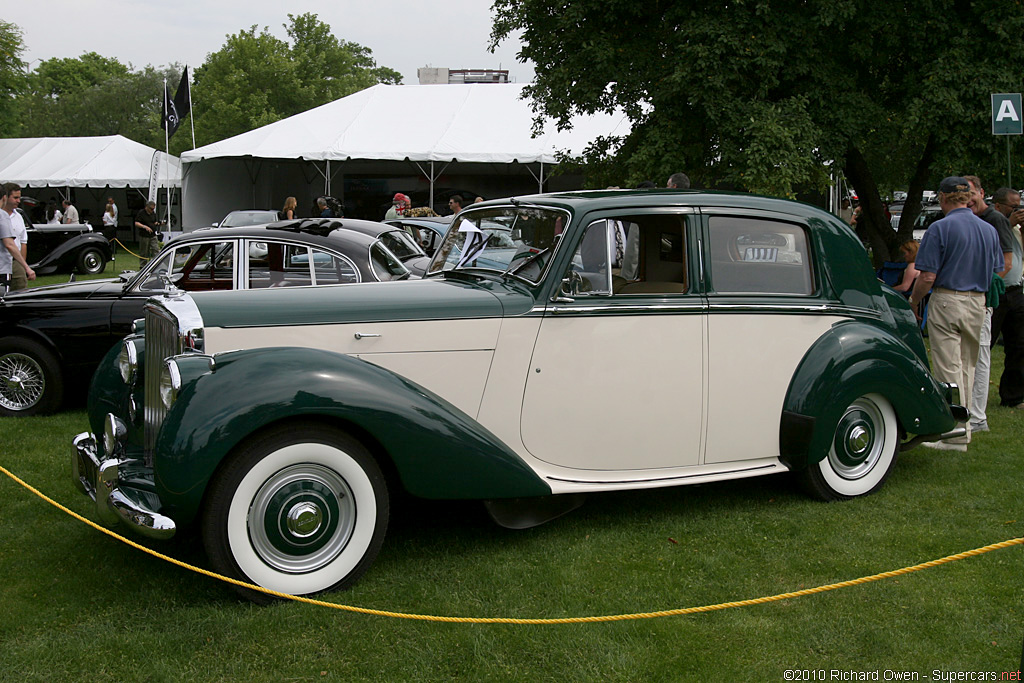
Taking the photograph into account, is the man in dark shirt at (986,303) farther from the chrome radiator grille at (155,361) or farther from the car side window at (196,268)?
the car side window at (196,268)

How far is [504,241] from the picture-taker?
470 cm

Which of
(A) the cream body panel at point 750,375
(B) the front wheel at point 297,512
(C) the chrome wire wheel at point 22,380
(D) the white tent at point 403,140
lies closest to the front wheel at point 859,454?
(A) the cream body panel at point 750,375

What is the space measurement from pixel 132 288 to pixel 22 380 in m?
1.14

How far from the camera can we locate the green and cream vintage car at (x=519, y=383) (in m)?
3.58

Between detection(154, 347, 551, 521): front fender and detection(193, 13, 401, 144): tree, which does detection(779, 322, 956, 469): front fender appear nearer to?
detection(154, 347, 551, 521): front fender

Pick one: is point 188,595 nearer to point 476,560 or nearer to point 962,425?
point 476,560

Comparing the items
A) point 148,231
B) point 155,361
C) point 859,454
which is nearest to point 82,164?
point 148,231

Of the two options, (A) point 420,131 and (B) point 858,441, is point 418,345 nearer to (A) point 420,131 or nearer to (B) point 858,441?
(B) point 858,441

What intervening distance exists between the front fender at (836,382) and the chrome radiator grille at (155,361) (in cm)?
319

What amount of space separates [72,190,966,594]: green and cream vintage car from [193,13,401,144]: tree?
41.2 m

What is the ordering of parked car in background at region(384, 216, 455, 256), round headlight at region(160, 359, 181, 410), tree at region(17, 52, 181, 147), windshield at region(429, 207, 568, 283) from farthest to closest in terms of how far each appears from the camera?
tree at region(17, 52, 181, 147) < parked car in background at region(384, 216, 455, 256) < windshield at region(429, 207, 568, 283) < round headlight at region(160, 359, 181, 410)

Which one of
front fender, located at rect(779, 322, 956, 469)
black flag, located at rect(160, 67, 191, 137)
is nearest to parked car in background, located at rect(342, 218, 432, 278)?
front fender, located at rect(779, 322, 956, 469)

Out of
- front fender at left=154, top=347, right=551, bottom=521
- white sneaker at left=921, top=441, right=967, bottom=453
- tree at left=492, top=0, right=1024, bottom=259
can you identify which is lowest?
white sneaker at left=921, top=441, right=967, bottom=453

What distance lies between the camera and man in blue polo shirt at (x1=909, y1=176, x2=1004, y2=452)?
5.85 m
